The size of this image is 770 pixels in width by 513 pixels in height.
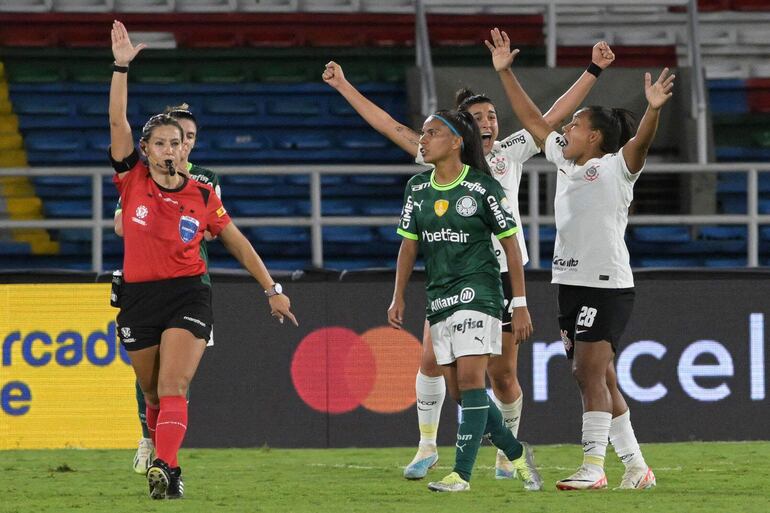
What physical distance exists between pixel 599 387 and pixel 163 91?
10746mm

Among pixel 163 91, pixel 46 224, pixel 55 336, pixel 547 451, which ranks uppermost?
pixel 163 91

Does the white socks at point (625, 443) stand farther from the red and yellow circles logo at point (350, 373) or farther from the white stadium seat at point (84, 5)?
the white stadium seat at point (84, 5)

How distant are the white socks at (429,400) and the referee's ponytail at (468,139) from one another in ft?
5.44

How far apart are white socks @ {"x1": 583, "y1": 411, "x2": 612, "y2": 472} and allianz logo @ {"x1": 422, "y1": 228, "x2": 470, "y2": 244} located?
1123mm

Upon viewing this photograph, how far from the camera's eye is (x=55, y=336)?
Result: 11445mm

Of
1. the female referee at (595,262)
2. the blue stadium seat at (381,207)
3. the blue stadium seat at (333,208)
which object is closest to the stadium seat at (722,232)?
the blue stadium seat at (381,207)

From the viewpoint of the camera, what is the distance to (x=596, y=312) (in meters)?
8.02

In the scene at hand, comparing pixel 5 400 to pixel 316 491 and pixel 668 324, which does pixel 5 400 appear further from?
pixel 668 324

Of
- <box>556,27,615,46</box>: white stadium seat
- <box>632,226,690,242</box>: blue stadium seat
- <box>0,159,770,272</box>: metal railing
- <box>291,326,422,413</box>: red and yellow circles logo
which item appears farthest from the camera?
<box>556,27,615,46</box>: white stadium seat

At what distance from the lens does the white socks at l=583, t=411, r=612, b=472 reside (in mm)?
7934

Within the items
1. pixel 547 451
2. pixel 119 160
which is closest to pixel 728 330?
pixel 547 451

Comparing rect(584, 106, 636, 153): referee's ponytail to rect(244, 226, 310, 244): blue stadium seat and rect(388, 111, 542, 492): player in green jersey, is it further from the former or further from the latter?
rect(244, 226, 310, 244): blue stadium seat

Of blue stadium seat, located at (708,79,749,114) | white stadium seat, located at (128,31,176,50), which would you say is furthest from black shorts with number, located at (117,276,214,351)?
blue stadium seat, located at (708,79,749,114)

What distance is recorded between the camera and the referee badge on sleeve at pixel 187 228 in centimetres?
762
